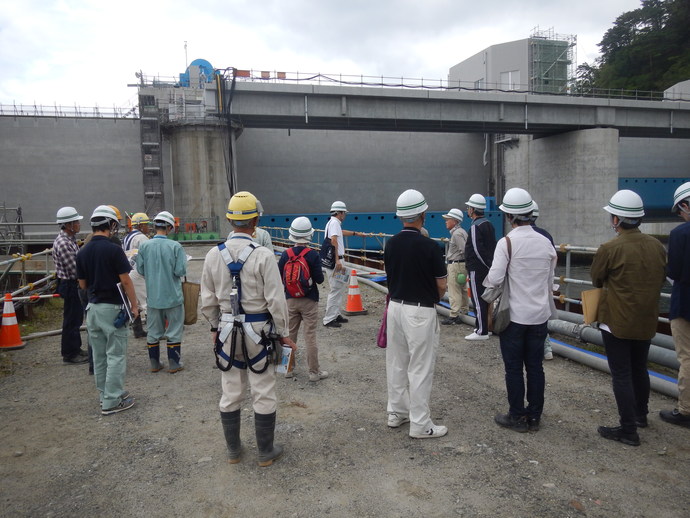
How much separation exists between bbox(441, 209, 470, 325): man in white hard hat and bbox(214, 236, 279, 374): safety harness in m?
4.72

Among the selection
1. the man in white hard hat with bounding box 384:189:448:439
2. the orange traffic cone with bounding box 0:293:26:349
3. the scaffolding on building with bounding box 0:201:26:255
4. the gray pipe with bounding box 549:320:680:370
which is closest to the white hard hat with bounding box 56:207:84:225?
the orange traffic cone with bounding box 0:293:26:349

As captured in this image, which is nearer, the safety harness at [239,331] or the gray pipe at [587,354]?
the safety harness at [239,331]

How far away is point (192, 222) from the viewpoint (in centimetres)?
2616

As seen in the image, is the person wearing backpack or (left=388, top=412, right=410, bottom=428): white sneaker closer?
(left=388, top=412, right=410, bottom=428): white sneaker

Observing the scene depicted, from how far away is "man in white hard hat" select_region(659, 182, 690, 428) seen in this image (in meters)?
3.95

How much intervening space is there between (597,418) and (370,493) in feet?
7.99

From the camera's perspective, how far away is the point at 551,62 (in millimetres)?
54250

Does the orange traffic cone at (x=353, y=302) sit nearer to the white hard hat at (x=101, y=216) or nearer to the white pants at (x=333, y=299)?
the white pants at (x=333, y=299)

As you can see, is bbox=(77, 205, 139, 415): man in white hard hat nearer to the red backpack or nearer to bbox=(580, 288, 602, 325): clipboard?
the red backpack

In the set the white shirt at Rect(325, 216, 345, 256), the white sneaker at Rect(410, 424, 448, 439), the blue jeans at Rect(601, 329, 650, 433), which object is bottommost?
the white sneaker at Rect(410, 424, 448, 439)

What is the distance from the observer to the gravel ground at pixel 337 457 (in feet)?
10.5

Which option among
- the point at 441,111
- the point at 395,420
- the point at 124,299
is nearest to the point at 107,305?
the point at 124,299

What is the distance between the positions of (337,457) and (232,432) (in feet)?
2.79

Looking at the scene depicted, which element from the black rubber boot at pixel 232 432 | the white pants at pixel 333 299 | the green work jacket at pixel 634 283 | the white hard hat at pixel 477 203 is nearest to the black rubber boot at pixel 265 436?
the black rubber boot at pixel 232 432
